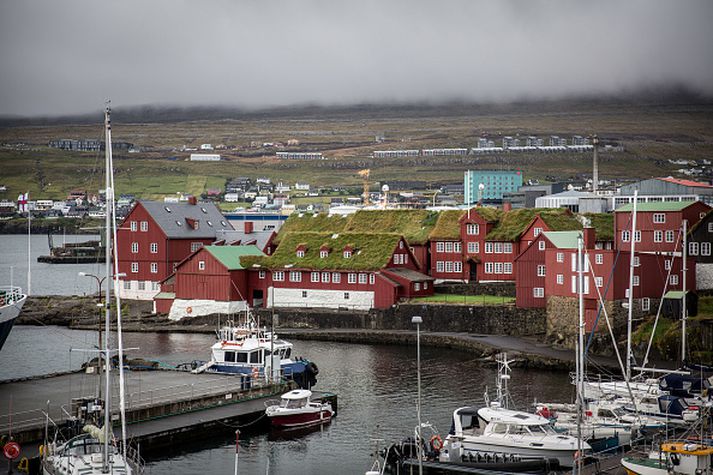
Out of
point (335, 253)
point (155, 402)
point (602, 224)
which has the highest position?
point (602, 224)

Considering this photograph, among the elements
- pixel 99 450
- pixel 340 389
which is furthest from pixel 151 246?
pixel 99 450

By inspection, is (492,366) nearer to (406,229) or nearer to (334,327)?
(334,327)

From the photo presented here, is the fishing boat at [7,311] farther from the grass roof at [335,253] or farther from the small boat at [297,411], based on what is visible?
the grass roof at [335,253]

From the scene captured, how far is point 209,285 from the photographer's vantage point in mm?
76125

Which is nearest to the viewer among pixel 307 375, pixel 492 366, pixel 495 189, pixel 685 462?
pixel 685 462

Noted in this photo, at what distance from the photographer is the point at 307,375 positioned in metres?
50.5

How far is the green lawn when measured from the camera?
6956 centimetres

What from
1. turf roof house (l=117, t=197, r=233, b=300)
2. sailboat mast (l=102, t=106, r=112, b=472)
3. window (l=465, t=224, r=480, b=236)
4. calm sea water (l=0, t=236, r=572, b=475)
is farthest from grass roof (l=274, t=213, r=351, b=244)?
sailboat mast (l=102, t=106, r=112, b=472)

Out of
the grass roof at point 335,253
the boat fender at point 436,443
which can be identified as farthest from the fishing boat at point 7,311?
the grass roof at point 335,253

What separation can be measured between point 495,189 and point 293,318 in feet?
416

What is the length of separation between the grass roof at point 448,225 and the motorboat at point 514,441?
42.6 metres

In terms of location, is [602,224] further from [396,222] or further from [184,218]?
[184,218]

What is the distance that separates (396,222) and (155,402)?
46492mm

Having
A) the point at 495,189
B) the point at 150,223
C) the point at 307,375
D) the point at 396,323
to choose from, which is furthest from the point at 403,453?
the point at 495,189
